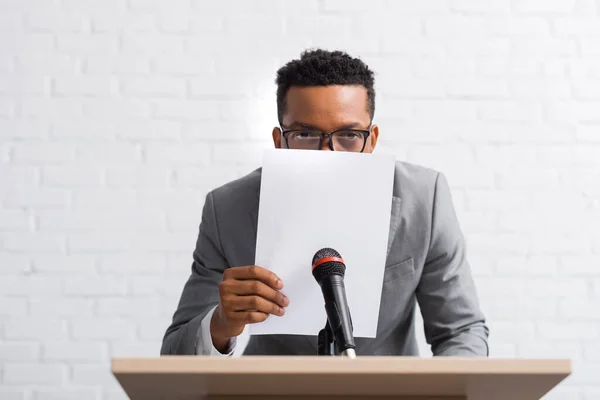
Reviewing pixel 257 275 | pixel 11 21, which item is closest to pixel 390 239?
pixel 257 275

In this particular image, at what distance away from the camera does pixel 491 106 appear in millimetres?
2396

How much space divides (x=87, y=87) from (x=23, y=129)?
229mm

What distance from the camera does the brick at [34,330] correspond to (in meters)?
2.29

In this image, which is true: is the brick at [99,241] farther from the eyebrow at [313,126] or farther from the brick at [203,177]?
the eyebrow at [313,126]

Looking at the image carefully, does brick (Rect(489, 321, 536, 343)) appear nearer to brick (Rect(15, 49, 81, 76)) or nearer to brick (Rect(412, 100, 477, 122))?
brick (Rect(412, 100, 477, 122))

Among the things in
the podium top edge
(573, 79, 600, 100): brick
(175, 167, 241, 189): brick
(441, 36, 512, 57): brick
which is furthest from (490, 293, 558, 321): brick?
the podium top edge

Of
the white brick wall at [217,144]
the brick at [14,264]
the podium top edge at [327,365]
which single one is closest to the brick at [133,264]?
the white brick wall at [217,144]

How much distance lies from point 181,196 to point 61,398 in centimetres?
68

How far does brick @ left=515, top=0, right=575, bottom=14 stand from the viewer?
8.04 feet

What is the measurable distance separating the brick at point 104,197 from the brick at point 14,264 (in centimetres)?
21

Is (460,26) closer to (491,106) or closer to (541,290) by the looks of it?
(491,106)

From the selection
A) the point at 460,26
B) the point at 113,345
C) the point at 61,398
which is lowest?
the point at 61,398

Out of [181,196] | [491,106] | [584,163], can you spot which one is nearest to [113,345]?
[181,196]

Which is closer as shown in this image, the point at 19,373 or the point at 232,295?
the point at 232,295
